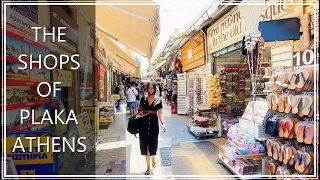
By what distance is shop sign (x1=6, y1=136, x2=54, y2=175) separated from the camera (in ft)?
8.12

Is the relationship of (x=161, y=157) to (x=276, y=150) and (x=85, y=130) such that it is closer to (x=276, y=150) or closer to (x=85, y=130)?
(x=85, y=130)

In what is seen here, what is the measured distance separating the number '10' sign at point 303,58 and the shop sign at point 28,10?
427 centimetres

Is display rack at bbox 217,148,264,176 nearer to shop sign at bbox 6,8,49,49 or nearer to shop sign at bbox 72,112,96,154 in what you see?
A: shop sign at bbox 72,112,96,154

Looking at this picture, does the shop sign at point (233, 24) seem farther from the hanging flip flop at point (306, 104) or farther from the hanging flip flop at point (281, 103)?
the hanging flip flop at point (306, 104)

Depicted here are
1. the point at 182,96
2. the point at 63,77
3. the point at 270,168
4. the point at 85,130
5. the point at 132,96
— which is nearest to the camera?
the point at 270,168

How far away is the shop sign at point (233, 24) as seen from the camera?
394cm

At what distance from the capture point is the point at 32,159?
8.16ft

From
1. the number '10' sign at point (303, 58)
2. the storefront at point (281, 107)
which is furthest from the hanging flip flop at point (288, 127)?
the number '10' sign at point (303, 58)

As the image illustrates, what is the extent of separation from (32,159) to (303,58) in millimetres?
4070

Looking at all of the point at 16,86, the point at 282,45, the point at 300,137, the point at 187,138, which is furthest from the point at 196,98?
the point at 16,86

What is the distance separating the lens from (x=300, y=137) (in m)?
2.91

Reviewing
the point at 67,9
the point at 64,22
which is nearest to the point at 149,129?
the point at 64,22

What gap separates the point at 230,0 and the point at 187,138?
4025 mm

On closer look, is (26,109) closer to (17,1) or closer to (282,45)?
(17,1)
